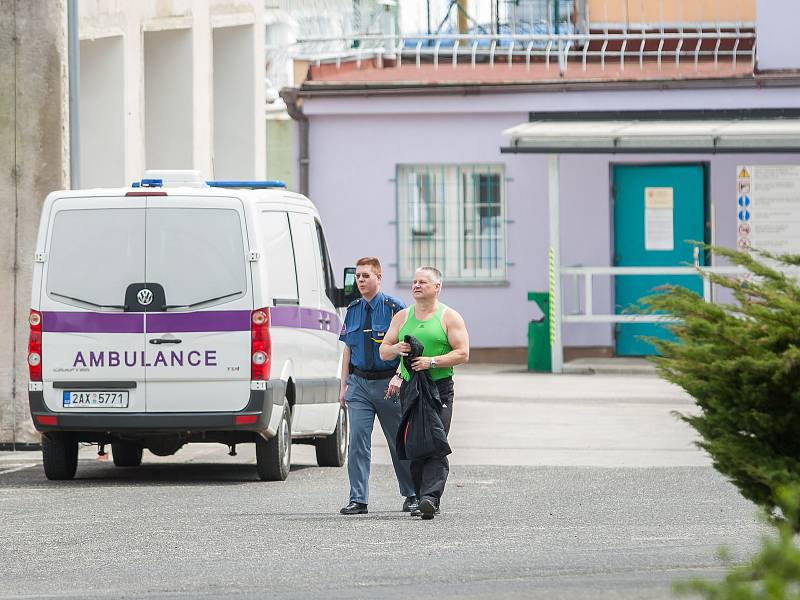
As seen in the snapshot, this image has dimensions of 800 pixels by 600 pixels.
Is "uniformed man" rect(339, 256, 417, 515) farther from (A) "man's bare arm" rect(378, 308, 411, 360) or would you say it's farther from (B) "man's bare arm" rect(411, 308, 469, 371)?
(B) "man's bare arm" rect(411, 308, 469, 371)

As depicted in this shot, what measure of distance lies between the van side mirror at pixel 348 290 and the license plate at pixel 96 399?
2012 mm

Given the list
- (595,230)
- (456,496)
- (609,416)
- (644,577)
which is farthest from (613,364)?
(644,577)

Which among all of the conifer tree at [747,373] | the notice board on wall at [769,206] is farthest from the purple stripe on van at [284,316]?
the notice board on wall at [769,206]

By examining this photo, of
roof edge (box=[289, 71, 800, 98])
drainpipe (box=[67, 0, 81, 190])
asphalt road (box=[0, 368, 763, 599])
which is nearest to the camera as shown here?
asphalt road (box=[0, 368, 763, 599])

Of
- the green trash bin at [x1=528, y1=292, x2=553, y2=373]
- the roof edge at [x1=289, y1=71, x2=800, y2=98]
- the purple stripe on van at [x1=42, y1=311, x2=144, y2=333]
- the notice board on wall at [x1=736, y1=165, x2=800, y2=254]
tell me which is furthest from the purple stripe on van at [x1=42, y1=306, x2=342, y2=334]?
the roof edge at [x1=289, y1=71, x2=800, y2=98]

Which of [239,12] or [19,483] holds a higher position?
[239,12]

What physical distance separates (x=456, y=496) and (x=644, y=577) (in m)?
4.56

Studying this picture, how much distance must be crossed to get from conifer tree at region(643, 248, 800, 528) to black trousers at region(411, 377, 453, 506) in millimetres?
4199

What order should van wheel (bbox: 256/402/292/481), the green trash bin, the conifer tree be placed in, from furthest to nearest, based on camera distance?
the green trash bin, van wheel (bbox: 256/402/292/481), the conifer tree

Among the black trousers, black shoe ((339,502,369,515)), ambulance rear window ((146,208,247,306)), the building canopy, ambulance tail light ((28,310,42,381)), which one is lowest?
black shoe ((339,502,369,515))

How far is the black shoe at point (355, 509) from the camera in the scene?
11625 millimetres

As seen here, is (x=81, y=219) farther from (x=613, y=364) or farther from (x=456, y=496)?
(x=613, y=364)

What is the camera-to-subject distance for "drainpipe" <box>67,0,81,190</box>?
16.8 m

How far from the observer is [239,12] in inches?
948
